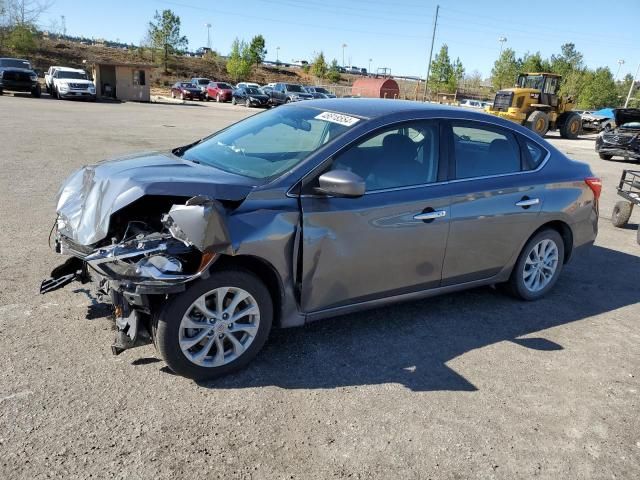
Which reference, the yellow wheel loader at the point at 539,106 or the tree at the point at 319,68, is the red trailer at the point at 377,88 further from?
the tree at the point at 319,68

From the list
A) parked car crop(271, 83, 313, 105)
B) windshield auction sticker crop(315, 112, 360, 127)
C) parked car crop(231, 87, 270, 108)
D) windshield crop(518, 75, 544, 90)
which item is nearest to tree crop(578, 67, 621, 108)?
windshield crop(518, 75, 544, 90)

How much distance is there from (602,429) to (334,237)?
200 cm

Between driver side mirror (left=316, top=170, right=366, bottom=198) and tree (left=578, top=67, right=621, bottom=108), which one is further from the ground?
tree (left=578, top=67, right=621, bottom=108)

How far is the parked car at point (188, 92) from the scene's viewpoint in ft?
137

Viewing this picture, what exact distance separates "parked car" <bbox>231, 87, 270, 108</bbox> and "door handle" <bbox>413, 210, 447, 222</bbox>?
118ft

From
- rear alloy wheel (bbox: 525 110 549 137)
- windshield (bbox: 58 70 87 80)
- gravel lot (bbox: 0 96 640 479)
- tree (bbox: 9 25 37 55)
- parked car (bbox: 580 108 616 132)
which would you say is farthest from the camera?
tree (bbox: 9 25 37 55)

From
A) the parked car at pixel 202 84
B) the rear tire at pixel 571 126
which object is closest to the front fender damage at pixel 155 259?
the rear tire at pixel 571 126

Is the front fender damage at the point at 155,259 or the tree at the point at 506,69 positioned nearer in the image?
the front fender damage at the point at 155,259

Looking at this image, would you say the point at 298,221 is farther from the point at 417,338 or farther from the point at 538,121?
the point at 538,121

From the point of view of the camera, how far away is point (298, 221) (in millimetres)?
3338

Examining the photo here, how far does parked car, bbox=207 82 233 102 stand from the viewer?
42.5 metres

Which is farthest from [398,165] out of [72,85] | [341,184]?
[72,85]

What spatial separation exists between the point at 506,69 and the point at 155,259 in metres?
64.1

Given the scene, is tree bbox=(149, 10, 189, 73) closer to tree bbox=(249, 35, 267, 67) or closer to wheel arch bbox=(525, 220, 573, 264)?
tree bbox=(249, 35, 267, 67)
